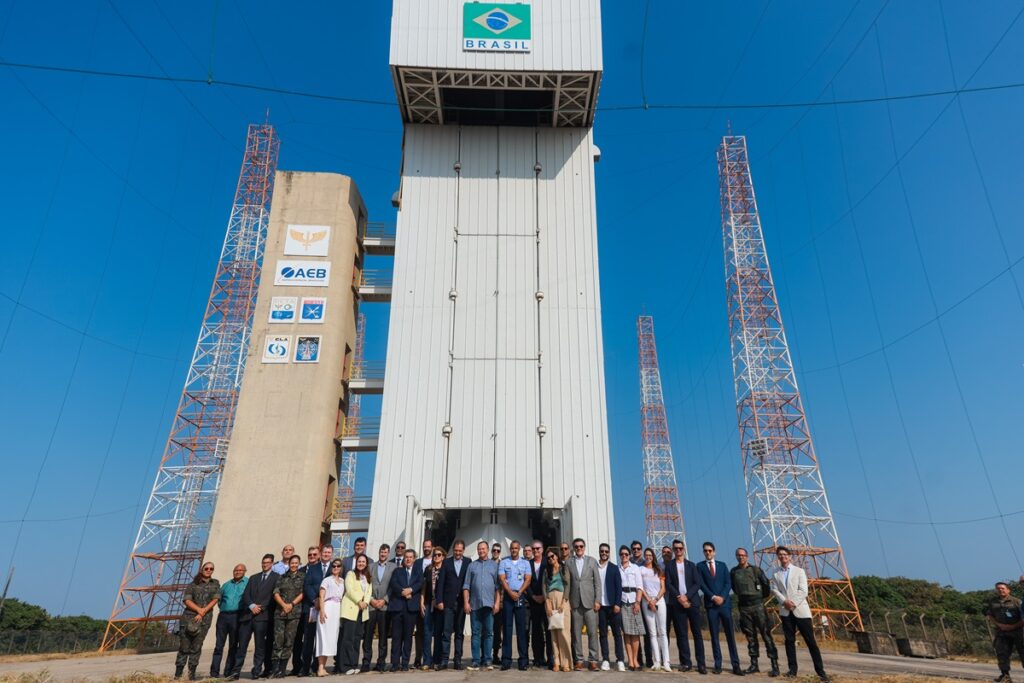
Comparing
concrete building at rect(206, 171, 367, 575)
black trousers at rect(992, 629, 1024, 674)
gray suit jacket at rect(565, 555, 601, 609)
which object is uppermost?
concrete building at rect(206, 171, 367, 575)

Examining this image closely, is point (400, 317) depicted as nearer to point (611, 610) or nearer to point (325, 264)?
point (325, 264)

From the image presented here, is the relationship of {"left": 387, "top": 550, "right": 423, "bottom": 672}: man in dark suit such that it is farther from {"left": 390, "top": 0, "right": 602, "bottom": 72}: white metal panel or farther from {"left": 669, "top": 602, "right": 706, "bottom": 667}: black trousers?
{"left": 390, "top": 0, "right": 602, "bottom": 72}: white metal panel

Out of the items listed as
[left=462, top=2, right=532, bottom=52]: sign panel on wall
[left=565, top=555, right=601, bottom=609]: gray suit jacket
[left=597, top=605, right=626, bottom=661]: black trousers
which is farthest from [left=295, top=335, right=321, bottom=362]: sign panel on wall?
[left=597, top=605, right=626, bottom=661]: black trousers

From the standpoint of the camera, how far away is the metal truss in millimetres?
19062

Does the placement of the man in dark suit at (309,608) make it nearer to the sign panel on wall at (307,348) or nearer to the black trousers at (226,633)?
the black trousers at (226,633)

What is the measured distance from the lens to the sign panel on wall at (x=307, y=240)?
2373 centimetres

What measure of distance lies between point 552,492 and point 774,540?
2144 cm

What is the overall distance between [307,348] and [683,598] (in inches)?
684

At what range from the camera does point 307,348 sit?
22766 millimetres

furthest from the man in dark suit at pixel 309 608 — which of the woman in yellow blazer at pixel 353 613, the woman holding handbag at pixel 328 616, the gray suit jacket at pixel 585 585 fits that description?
the gray suit jacket at pixel 585 585

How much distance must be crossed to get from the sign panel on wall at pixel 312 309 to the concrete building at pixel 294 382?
4 centimetres

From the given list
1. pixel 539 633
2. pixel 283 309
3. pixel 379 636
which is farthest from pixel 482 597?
pixel 283 309

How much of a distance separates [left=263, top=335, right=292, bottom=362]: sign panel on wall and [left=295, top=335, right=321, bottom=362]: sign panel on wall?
1.18ft

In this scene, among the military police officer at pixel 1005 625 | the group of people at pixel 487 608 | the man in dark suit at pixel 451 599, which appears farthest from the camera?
the military police officer at pixel 1005 625
